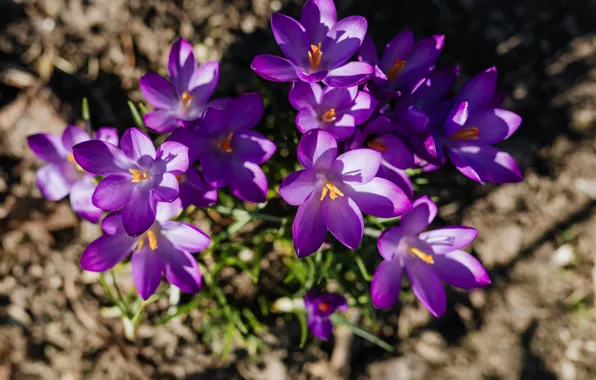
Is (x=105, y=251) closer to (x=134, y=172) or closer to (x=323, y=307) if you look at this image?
(x=134, y=172)

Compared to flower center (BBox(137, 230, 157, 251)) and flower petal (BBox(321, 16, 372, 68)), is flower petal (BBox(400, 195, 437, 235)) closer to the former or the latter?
flower petal (BBox(321, 16, 372, 68))

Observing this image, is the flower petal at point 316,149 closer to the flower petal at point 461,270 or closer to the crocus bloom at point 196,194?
the crocus bloom at point 196,194

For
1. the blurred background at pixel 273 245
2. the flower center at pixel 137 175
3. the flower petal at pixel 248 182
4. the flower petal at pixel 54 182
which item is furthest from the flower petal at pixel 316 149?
the flower petal at pixel 54 182

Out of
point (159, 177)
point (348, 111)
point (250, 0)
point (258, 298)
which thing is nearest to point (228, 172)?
point (159, 177)

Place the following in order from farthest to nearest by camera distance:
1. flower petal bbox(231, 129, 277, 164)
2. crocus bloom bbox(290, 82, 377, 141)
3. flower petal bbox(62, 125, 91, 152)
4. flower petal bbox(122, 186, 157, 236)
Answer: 1. flower petal bbox(62, 125, 91, 152)
2. flower petal bbox(231, 129, 277, 164)
3. crocus bloom bbox(290, 82, 377, 141)
4. flower petal bbox(122, 186, 157, 236)

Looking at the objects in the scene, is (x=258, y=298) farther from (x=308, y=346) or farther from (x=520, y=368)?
(x=520, y=368)

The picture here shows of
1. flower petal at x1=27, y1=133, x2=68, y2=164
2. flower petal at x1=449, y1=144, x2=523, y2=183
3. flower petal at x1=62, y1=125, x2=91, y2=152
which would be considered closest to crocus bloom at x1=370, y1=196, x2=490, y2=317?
flower petal at x1=449, y1=144, x2=523, y2=183
